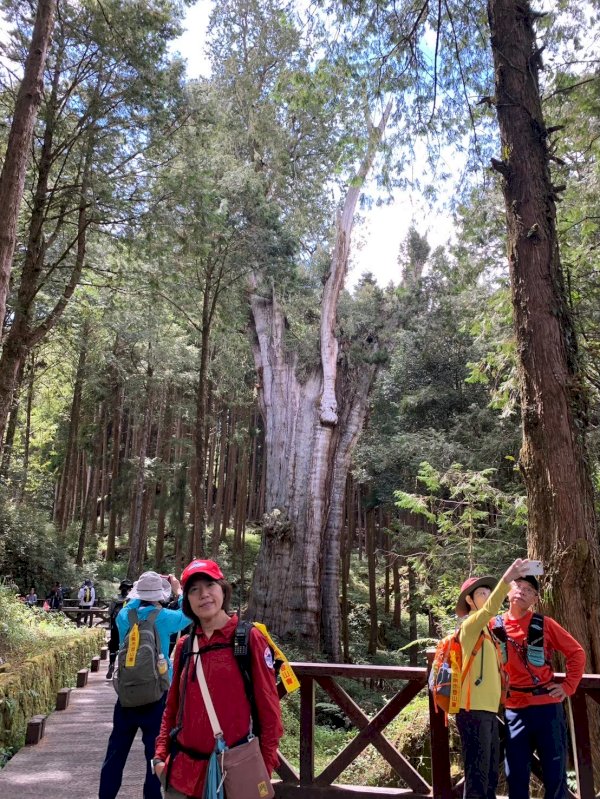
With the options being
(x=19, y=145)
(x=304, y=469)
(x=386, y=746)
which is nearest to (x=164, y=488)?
(x=304, y=469)

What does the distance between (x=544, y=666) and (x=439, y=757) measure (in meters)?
0.97

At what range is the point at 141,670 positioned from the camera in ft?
11.4

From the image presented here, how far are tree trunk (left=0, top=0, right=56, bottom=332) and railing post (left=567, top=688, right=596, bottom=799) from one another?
5789 millimetres

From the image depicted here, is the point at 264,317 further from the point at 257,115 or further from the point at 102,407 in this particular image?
the point at 102,407

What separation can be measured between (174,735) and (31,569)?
2234cm

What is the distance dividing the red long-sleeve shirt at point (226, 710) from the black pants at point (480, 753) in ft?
4.34

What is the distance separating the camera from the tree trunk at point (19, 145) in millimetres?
6195

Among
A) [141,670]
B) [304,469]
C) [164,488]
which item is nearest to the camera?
[141,670]

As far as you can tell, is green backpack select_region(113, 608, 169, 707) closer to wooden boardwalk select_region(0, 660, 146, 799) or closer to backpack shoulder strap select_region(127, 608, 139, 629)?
backpack shoulder strap select_region(127, 608, 139, 629)

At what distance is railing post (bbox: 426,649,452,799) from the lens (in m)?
3.76

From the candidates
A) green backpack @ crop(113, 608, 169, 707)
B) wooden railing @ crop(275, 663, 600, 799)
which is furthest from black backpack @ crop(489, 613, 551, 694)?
green backpack @ crop(113, 608, 169, 707)

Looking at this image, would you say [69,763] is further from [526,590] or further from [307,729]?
[526,590]

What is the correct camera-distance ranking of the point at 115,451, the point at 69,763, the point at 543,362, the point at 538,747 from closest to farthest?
the point at 538,747, the point at 543,362, the point at 69,763, the point at 115,451

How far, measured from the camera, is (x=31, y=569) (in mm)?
22219
